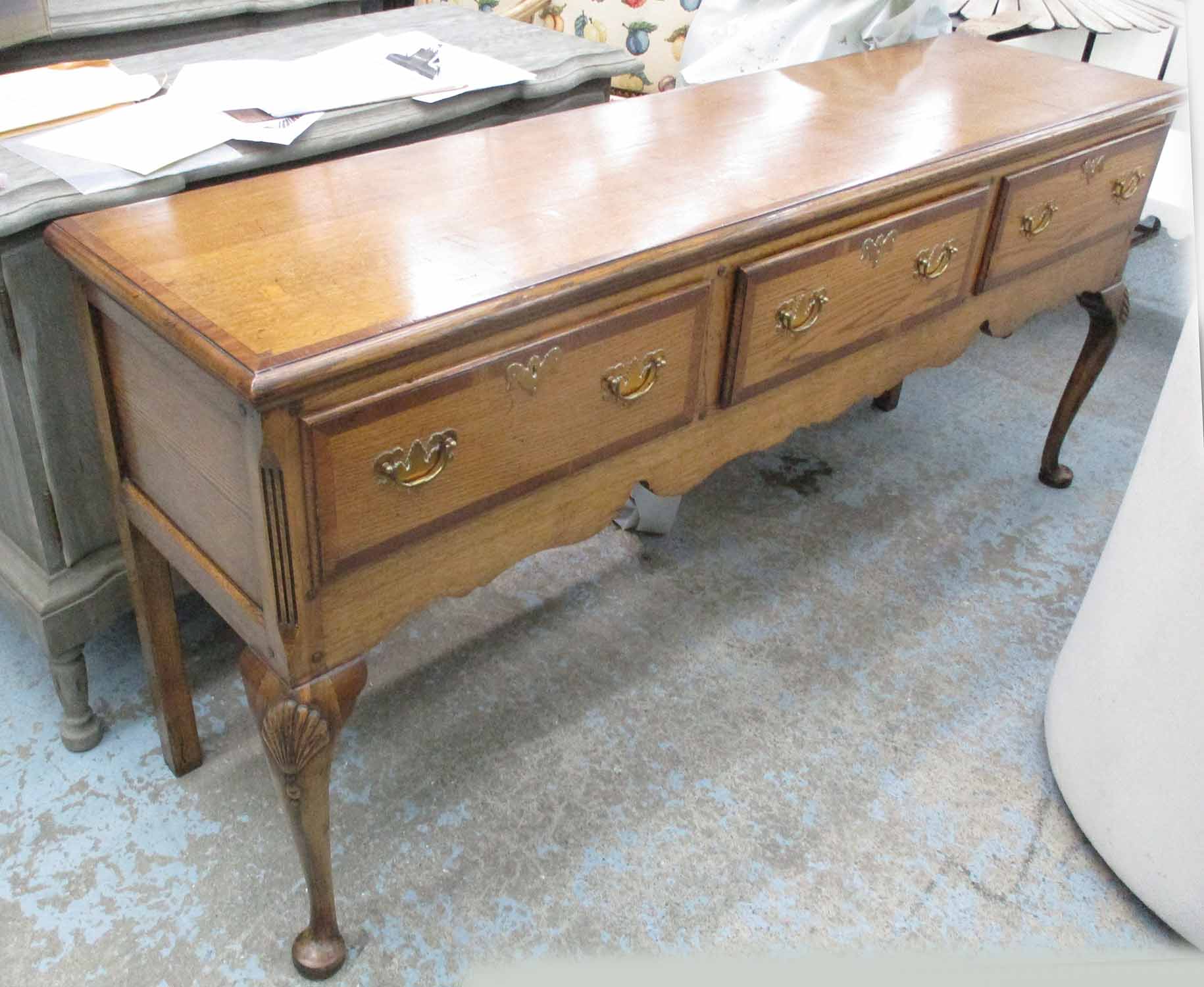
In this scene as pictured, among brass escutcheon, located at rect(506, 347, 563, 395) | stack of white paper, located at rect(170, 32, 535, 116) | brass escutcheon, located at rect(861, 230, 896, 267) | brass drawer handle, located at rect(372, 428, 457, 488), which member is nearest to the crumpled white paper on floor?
stack of white paper, located at rect(170, 32, 535, 116)

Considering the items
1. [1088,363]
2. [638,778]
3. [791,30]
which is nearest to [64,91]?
[638,778]

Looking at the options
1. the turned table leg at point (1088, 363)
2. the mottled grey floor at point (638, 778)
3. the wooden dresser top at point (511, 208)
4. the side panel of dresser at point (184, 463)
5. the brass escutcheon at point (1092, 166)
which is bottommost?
the mottled grey floor at point (638, 778)

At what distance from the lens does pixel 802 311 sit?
1182mm

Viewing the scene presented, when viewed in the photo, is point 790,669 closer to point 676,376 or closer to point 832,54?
point 676,376

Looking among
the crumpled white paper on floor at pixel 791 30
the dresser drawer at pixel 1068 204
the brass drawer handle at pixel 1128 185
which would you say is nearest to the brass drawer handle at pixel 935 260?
the dresser drawer at pixel 1068 204

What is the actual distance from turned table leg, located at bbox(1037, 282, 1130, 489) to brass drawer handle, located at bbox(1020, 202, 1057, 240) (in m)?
0.29

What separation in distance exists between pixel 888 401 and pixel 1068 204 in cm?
71

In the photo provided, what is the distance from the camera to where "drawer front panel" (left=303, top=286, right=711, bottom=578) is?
34.0 inches

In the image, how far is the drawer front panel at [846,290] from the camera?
44.5 inches

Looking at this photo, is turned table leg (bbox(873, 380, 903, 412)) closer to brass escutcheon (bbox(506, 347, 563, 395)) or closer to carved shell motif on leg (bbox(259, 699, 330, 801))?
brass escutcheon (bbox(506, 347, 563, 395))

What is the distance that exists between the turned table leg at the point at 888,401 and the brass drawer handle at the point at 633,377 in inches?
48.3

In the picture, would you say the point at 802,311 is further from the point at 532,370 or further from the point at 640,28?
the point at 640,28

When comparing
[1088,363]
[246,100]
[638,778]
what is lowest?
[638,778]

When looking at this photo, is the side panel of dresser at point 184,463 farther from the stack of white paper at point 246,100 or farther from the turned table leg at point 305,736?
the stack of white paper at point 246,100
